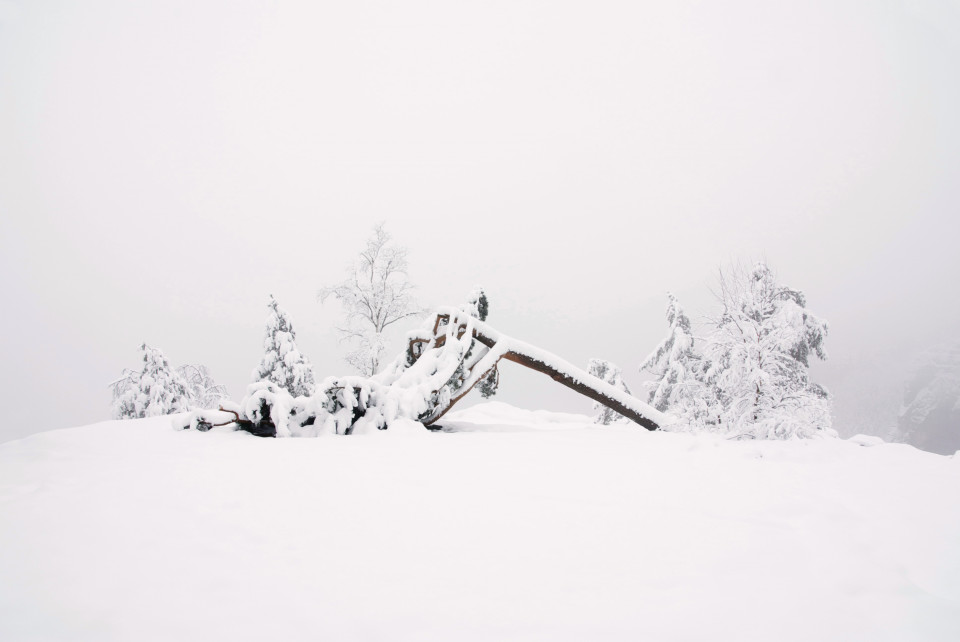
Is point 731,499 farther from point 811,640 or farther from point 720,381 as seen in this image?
point 720,381

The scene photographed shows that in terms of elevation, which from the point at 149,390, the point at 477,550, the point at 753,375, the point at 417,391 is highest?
the point at 753,375

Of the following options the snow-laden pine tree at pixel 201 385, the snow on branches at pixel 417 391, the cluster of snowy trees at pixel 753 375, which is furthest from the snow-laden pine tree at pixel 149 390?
the cluster of snowy trees at pixel 753 375

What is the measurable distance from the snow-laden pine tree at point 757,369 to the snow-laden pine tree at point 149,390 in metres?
17.4

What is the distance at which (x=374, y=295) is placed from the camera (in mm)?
16766

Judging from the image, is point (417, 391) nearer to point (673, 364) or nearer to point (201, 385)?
point (673, 364)

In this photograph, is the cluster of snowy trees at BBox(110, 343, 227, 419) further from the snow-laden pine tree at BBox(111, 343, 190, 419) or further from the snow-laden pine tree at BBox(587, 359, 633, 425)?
the snow-laden pine tree at BBox(587, 359, 633, 425)

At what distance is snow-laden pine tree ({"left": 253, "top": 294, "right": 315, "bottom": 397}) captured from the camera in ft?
57.7

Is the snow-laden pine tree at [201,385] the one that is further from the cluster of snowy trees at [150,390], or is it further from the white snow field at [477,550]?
the white snow field at [477,550]

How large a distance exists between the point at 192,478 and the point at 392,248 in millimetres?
14697

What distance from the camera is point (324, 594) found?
4.85ft

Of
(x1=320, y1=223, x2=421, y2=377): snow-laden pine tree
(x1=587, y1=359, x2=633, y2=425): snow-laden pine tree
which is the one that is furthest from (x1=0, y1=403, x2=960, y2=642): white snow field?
(x1=587, y1=359, x2=633, y2=425): snow-laden pine tree

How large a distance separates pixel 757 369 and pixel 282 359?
16396mm

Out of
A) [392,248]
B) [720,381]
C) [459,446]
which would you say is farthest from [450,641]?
[392,248]

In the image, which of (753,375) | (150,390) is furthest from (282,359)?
(753,375)
